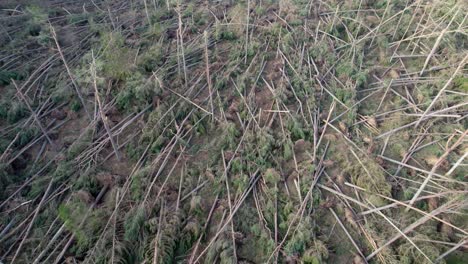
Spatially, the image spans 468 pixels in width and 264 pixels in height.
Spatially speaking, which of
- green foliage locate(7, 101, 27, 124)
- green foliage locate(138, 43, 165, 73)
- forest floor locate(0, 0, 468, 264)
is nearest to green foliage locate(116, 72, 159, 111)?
forest floor locate(0, 0, 468, 264)

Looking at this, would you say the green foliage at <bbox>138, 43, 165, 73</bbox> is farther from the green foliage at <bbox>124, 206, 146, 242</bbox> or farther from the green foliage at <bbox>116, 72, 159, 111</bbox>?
the green foliage at <bbox>124, 206, 146, 242</bbox>

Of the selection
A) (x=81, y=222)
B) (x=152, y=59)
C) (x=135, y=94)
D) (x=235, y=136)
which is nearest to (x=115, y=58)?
(x=152, y=59)

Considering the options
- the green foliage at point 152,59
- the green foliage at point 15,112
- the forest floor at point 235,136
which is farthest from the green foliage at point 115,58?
the green foliage at point 15,112

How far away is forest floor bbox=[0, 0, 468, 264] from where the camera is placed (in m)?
3.25

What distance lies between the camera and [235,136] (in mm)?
4188

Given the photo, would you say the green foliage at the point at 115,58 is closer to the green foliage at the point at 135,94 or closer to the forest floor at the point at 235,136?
the forest floor at the point at 235,136

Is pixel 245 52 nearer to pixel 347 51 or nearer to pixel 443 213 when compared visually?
pixel 347 51

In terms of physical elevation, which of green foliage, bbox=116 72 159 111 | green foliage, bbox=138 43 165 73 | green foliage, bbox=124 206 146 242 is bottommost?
green foliage, bbox=124 206 146 242

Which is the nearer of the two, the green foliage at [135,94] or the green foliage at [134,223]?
the green foliage at [134,223]

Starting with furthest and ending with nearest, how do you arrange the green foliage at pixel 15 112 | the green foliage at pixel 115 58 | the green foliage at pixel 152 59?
the green foliage at pixel 152 59 < the green foliage at pixel 115 58 < the green foliage at pixel 15 112

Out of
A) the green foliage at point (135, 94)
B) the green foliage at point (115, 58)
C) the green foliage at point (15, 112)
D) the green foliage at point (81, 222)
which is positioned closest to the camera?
the green foliage at point (81, 222)

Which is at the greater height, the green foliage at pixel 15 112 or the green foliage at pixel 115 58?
the green foliage at pixel 115 58

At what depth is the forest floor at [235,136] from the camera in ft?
10.6

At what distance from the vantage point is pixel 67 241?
3.21 meters
